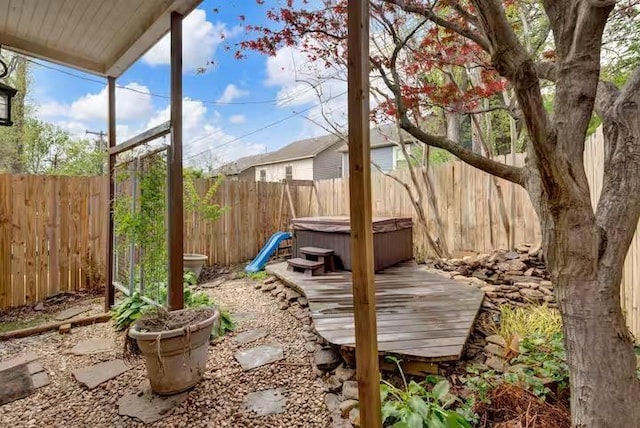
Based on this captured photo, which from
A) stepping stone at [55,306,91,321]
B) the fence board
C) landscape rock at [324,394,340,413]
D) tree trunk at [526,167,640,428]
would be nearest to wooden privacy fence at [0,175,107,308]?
the fence board

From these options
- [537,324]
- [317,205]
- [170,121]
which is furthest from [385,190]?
[170,121]

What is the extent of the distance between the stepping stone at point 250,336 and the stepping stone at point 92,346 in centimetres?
115

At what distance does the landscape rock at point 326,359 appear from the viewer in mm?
2371

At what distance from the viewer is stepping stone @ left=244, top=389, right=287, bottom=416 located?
1.95m

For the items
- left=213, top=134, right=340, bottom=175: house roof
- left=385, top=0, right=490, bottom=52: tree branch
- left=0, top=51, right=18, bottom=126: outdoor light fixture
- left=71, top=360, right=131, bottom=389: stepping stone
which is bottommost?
left=71, top=360, right=131, bottom=389: stepping stone

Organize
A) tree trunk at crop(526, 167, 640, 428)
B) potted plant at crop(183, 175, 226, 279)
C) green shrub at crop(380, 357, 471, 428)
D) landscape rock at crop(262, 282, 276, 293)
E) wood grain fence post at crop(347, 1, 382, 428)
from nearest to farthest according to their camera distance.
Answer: wood grain fence post at crop(347, 1, 382, 428), tree trunk at crop(526, 167, 640, 428), green shrub at crop(380, 357, 471, 428), landscape rock at crop(262, 282, 276, 293), potted plant at crop(183, 175, 226, 279)

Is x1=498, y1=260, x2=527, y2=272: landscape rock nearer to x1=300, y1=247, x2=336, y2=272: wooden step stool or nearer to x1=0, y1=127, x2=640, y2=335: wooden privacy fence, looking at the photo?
x1=0, y1=127, x2=640, y2=335: wooden privacy fence

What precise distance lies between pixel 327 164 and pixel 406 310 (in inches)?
542

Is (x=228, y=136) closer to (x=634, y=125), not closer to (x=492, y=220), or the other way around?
(x=492, y=220)

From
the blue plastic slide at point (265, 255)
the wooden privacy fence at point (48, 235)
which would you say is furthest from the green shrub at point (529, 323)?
the wooden privacy fence at point (48, 235)

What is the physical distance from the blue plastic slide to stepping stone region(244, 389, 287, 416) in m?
3.56

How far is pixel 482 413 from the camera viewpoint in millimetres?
1798

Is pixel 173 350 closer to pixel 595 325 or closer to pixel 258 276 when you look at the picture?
pixel 595 325

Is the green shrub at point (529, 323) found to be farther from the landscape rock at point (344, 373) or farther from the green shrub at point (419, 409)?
the landscape rock at point (344, 373)
